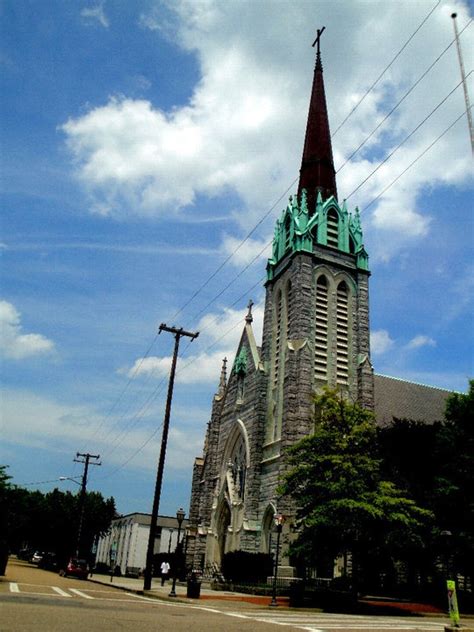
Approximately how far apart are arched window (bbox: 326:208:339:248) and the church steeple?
131 centimetres

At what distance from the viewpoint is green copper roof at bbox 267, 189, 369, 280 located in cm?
3744

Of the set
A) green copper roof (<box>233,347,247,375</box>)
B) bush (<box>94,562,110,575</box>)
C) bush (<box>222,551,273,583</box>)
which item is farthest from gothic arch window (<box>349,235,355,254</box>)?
bush (<box>94,562,110,575</box>)

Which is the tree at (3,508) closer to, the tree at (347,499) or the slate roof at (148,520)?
the tree at (347,499)

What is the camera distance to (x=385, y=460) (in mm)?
25594

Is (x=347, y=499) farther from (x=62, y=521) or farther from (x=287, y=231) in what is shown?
(x=62, y=521)

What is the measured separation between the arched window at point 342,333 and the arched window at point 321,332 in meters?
0.93

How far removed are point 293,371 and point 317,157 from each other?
18196mm

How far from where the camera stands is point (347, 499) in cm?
2052

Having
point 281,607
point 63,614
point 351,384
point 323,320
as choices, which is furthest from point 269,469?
point 63,614

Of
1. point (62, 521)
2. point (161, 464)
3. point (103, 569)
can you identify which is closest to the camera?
point (161, 464)

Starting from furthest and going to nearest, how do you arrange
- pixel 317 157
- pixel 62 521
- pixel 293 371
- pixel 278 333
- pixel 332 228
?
pixel 62 521 → pixel 317 157 → pixel 332 228 → pixel 278 333 → pixel 293 371

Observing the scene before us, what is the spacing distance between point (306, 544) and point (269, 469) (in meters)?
11.4

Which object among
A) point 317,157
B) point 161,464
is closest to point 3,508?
point 161,464

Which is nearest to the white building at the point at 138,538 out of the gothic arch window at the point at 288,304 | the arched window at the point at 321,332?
the gothic arch window at the point at 288,304
